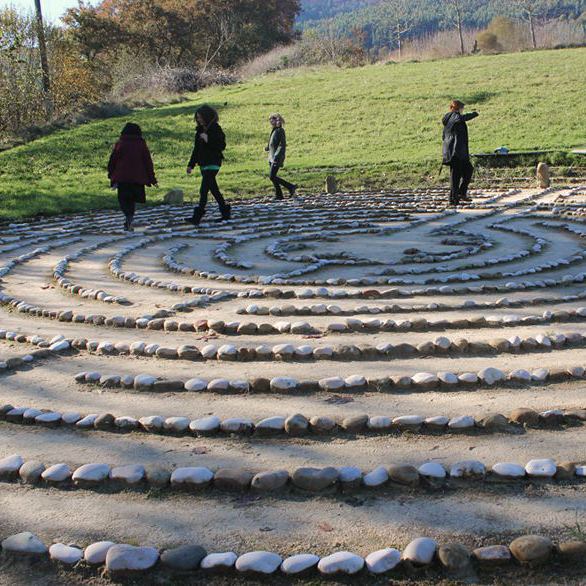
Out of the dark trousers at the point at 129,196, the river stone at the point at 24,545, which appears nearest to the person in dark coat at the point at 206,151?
the dark trousers at the point at 129,196

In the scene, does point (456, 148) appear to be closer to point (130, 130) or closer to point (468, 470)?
point (130, 130)

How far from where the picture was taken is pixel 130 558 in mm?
3117

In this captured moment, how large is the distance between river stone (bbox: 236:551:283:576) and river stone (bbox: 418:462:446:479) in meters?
0.91

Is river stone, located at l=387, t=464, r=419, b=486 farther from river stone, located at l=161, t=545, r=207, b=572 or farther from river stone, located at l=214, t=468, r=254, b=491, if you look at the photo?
river stone, located at l=161, t=545, r=207, b=572

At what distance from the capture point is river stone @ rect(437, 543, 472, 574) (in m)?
3.00

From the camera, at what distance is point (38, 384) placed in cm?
542

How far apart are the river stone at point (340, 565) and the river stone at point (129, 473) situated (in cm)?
116

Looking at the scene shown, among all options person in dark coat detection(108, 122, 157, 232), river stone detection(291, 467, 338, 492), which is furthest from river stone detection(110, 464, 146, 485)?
person in dark coat detection(108, 122, 157, 232)

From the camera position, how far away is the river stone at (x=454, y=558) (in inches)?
118

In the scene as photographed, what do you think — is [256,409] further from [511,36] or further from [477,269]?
[511,36]

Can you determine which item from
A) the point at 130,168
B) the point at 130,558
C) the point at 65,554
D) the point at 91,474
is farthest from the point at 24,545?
the point at 130,168

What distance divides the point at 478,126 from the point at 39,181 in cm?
1392

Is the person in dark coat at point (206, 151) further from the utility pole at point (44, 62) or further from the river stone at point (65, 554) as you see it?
the utility pole at point (44, 62)

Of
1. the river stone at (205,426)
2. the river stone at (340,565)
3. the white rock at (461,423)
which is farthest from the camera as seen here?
the river stone at (205,426)
